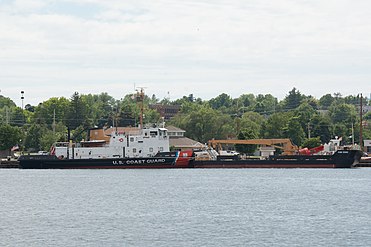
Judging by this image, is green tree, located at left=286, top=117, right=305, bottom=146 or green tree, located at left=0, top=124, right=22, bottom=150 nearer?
green tree, located at left=0, top=124, right=22, bottom=150

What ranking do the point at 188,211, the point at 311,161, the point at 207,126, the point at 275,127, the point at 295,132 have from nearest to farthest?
the point at 188,211 → the point at 311,161 → the point at 295,132 → the point at 275,127 → the point at 207,126

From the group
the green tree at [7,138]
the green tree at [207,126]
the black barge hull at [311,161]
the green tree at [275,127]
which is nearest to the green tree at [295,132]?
the green tree at [275,127]

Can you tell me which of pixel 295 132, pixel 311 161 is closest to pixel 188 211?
pixel 311 161

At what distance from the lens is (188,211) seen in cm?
5544

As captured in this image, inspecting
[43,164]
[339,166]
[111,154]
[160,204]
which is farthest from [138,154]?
[160,204]

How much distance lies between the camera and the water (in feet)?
144

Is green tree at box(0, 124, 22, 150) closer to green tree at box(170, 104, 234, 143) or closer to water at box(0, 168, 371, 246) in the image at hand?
green tree at box(170, 104, 234, 143)

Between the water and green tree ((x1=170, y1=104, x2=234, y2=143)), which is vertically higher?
green tree ((x1=170, y1=104, x2=234, y2=143))

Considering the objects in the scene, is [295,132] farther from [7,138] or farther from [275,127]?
[7,138]

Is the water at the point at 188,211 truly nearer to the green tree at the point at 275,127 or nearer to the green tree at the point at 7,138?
the green tree at the point at 7,138

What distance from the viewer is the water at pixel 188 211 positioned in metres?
43.9

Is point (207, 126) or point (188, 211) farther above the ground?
point (207, 126)

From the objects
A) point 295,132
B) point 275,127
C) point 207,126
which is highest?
point 207,126

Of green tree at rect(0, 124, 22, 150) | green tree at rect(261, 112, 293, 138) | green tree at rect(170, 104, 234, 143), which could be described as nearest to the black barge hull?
green tree at rect(261, 112, 293, 138)
